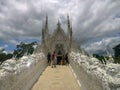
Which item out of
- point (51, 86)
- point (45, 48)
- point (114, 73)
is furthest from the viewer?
point (45, 48)

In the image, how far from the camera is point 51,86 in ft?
37.2

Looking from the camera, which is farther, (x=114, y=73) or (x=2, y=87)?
(x=2, y=87)

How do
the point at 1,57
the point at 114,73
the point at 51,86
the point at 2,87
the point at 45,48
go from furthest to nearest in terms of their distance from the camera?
the point at 1,57 → the point at 45,48 → the point at 51,86 → the point at 2,87 → the point at 114,73

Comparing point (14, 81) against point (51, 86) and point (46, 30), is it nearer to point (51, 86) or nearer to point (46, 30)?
point (51, 86)

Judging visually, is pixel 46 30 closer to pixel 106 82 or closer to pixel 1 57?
pixel 1 57

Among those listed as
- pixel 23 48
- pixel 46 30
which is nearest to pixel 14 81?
pixel 46 30

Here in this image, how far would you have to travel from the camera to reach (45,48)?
3156cm

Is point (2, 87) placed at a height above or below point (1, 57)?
below

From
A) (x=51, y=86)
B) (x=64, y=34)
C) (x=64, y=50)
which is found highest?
(x=64, y=34)

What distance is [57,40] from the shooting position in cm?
3303

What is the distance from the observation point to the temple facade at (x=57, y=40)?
105 ft

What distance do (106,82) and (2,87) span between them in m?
3.17

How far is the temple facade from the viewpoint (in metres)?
32.1

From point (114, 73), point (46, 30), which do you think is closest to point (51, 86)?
point (114, 73)
